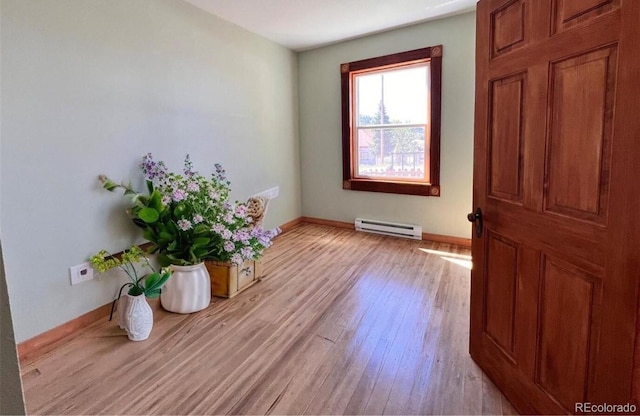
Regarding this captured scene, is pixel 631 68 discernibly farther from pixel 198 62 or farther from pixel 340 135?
pixel 340 135

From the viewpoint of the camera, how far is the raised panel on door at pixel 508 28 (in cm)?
137

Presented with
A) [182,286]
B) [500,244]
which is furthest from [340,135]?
[500,244]

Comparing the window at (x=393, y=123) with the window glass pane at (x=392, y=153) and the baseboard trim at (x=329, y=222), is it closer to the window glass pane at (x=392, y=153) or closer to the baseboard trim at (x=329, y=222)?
the window glass pane at (x=392, y=153)

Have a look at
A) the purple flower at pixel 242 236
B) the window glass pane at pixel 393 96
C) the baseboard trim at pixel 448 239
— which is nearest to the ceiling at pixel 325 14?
the window glass pane at pixel 393 96

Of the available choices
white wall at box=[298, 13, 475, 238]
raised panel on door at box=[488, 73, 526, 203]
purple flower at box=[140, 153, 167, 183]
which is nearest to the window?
white wall at box=[298, 13, 475, 238]

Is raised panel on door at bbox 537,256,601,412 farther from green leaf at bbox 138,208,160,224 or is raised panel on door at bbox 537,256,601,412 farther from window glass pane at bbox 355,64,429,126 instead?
window glass pane at bbox 355,64,429,126

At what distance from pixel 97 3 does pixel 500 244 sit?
9.39 ft

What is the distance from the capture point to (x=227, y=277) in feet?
8.64

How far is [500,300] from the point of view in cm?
161

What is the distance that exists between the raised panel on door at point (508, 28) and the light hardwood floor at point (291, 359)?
1.59 metres

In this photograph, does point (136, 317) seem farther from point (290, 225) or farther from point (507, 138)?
point (290, 225)

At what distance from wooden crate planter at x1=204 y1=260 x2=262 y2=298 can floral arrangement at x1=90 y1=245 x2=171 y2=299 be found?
390mm

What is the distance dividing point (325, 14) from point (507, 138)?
253 cm

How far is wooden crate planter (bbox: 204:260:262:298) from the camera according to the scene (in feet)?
8.66
